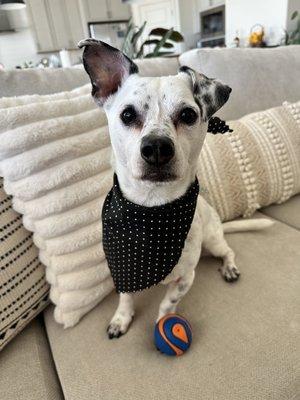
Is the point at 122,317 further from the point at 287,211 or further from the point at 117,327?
the point at 287,211

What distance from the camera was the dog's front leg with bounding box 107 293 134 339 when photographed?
2.92ft

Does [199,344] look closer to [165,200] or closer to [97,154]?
[165,200]

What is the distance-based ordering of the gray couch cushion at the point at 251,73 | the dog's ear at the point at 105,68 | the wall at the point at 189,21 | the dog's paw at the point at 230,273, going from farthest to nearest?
the wall at the point at 189,21, the gray couch cushion at the point at 251,73, the dog's paw at the point at 230,273, the dog's ear at the point at 105,68

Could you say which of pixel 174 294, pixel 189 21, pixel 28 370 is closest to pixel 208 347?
pixel 174 294

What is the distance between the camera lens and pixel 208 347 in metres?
0.82

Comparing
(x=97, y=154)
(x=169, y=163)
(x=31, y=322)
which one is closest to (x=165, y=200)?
(x=169, y=163)

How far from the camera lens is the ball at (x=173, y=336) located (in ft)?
2.60

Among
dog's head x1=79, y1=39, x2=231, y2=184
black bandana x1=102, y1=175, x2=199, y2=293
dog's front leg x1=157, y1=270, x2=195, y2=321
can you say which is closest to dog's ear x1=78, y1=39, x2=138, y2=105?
dog's head x1=79, y1=39, x2=231, y2=184

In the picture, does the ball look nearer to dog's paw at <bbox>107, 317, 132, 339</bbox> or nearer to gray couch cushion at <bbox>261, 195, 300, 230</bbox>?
dog's paw at <bbox>107, 317, 132, 339</bbox>

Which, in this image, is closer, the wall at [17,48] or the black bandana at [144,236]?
the black bandana at [144,236]

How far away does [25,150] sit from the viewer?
82cm

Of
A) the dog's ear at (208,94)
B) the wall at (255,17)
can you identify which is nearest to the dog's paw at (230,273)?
the dog's ear at (208,94)

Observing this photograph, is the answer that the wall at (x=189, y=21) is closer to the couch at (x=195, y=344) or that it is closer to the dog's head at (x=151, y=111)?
the couch at (x=195, y=344)

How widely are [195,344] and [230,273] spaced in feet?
0.98
